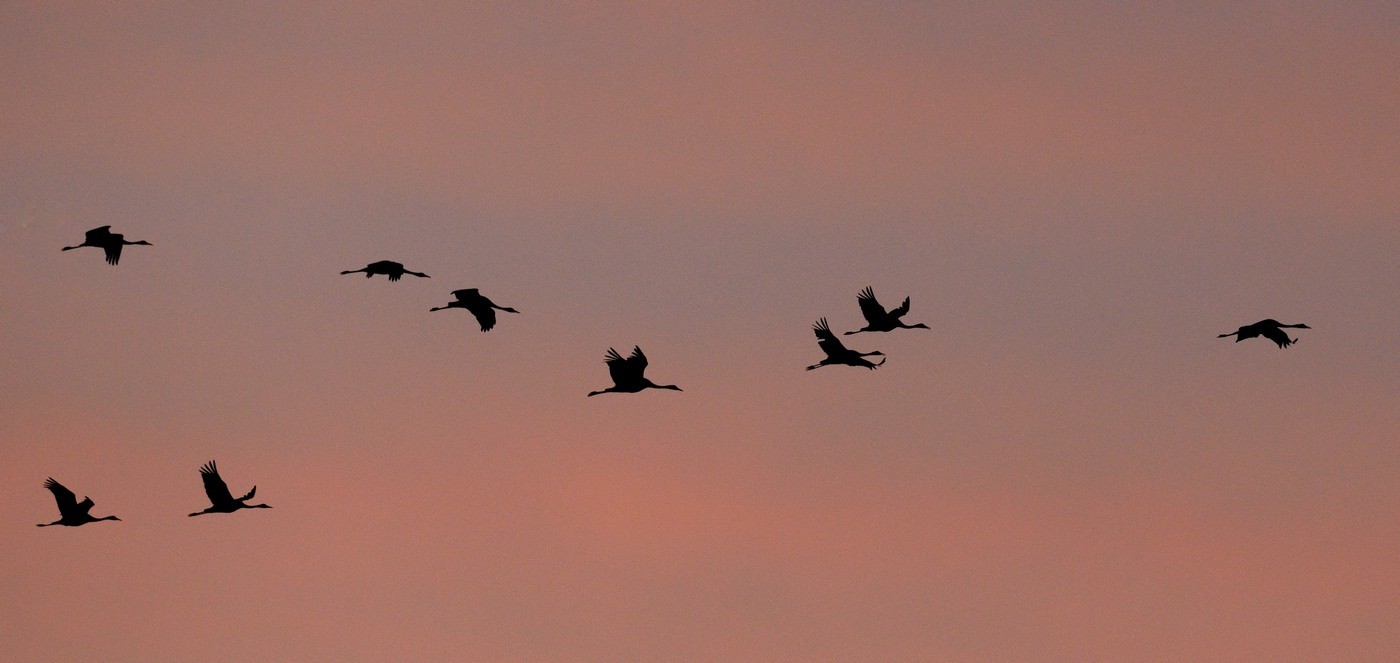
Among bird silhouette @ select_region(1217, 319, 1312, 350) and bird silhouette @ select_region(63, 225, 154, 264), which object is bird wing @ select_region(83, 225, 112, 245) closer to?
bird silhouette @ select_region(63, 225, 154, 264)

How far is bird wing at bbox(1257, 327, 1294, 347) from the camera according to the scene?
103438 mm

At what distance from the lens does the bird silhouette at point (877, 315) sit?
103312 mm

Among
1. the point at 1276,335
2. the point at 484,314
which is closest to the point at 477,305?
the point at 484,314

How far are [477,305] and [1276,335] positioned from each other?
68.3 ft

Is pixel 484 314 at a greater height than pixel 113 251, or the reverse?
pixel 113 251

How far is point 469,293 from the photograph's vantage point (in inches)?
4043

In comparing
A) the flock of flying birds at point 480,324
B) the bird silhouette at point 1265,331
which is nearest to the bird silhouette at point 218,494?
the flock of flying birds at point 480,324

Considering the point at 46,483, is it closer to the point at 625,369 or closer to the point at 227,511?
the point at 227,511

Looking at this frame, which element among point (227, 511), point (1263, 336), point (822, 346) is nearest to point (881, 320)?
point (822, 346)

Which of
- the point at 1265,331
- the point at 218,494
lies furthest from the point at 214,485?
the point at 1265,331

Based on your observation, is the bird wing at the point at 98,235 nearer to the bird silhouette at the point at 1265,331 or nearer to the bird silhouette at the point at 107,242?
the bird silhouette at the point at 107,242

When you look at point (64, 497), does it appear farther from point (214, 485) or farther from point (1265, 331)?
point (1265, 331)

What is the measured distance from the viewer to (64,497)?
102750mm

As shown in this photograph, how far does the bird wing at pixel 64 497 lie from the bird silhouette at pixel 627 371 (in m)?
14.4
